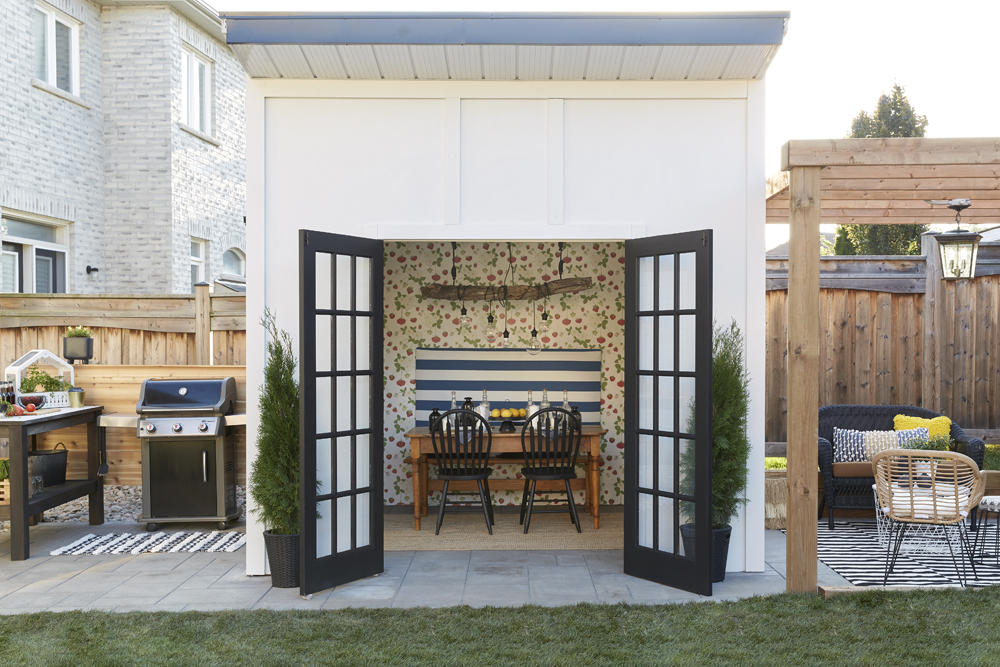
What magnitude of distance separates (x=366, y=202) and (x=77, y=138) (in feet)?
16.9

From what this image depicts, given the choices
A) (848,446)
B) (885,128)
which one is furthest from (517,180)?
(885,128)

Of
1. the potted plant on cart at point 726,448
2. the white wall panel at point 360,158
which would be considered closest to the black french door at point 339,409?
the white wall panel at point 360,158

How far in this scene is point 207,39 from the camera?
8969 millimetres

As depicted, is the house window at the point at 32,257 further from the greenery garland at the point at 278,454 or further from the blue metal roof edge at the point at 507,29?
the blue metal roof edge at the point at 507,29

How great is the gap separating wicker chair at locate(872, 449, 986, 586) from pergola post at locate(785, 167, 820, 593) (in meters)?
0.52

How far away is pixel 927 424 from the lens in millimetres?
5711

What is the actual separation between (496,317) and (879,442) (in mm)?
3089

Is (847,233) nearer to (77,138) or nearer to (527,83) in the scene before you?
(527,83)

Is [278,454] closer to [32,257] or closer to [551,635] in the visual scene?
[551,635]

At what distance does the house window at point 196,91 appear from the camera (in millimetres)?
8602

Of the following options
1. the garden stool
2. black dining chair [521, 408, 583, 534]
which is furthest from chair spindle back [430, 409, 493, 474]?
the garden stool

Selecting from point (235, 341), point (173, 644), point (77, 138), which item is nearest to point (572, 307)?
point (235, 341)

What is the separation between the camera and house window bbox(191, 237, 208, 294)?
9.04 meters

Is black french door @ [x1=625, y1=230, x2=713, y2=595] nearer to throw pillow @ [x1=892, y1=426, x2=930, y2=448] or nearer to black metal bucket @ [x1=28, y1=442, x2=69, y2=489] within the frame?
throw pillow @ [x1=892, y1=426, x2=930, y2=448]
